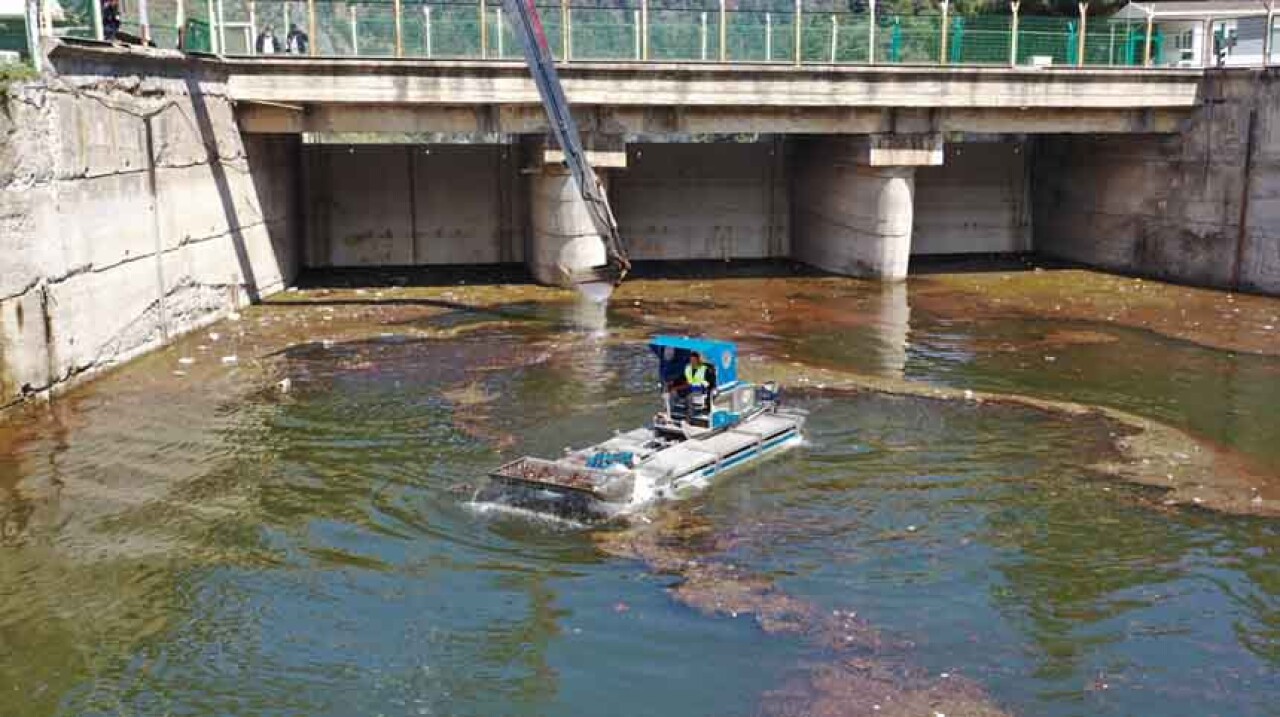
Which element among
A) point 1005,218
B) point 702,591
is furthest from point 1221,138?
point 702,591

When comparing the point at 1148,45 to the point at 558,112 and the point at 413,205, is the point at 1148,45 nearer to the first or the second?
the point at 558,112

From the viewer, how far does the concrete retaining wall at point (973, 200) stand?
35625 millimetres

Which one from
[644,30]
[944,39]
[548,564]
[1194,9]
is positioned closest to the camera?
[548,564]

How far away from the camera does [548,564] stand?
1210 cm

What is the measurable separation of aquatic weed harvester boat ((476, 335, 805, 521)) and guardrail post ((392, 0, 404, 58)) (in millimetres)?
12937

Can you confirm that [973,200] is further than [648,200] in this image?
Yes

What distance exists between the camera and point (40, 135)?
17.9 metres

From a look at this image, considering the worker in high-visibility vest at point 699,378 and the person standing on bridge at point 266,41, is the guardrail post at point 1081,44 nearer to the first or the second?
the worker in high-visibility vest at point 699,378

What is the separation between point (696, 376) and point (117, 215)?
10711mm

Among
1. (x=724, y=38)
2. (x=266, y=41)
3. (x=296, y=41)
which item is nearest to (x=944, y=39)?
(x=724, y=38)

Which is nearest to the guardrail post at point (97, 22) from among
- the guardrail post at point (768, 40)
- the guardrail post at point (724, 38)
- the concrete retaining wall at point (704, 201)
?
the guardrail post at point (724, 38)

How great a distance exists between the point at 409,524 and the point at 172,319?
37.5 feet

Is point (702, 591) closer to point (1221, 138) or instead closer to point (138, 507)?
point (138, 507)

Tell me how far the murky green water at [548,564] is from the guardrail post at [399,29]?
9642mm
